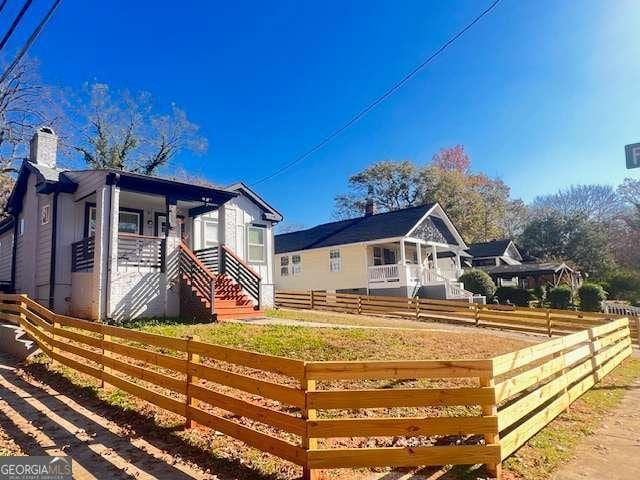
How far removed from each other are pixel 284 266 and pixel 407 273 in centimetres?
984

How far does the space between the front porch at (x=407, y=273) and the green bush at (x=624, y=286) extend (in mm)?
18690

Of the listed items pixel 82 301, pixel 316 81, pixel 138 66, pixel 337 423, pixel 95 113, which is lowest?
pixel 337 423

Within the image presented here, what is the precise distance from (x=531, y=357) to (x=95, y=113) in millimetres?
37162

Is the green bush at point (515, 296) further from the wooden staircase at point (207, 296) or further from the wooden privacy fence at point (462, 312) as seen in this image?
the wooden staircase at point (207, 296)

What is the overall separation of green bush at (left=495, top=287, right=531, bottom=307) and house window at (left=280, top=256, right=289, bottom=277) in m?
15.8

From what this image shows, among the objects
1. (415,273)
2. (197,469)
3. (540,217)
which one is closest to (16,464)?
(197,469)

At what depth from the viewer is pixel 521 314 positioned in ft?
56.0

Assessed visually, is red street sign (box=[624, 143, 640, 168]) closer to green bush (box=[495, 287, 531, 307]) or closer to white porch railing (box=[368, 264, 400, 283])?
white porch railing (box=[368, 264, 400, 283])

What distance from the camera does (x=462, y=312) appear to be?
1889 centimetres

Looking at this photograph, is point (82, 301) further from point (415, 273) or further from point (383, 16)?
point (415, 273)

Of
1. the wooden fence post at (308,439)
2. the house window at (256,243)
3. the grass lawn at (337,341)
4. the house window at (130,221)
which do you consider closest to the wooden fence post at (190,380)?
the wooden fence post at (308,439)

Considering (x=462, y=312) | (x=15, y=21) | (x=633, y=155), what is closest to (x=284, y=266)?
(x=462, y=312)

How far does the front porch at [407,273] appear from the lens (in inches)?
953

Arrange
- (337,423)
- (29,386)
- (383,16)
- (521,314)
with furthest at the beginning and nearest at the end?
(521,314)
(383,16)
(29,386)
(337,423)
